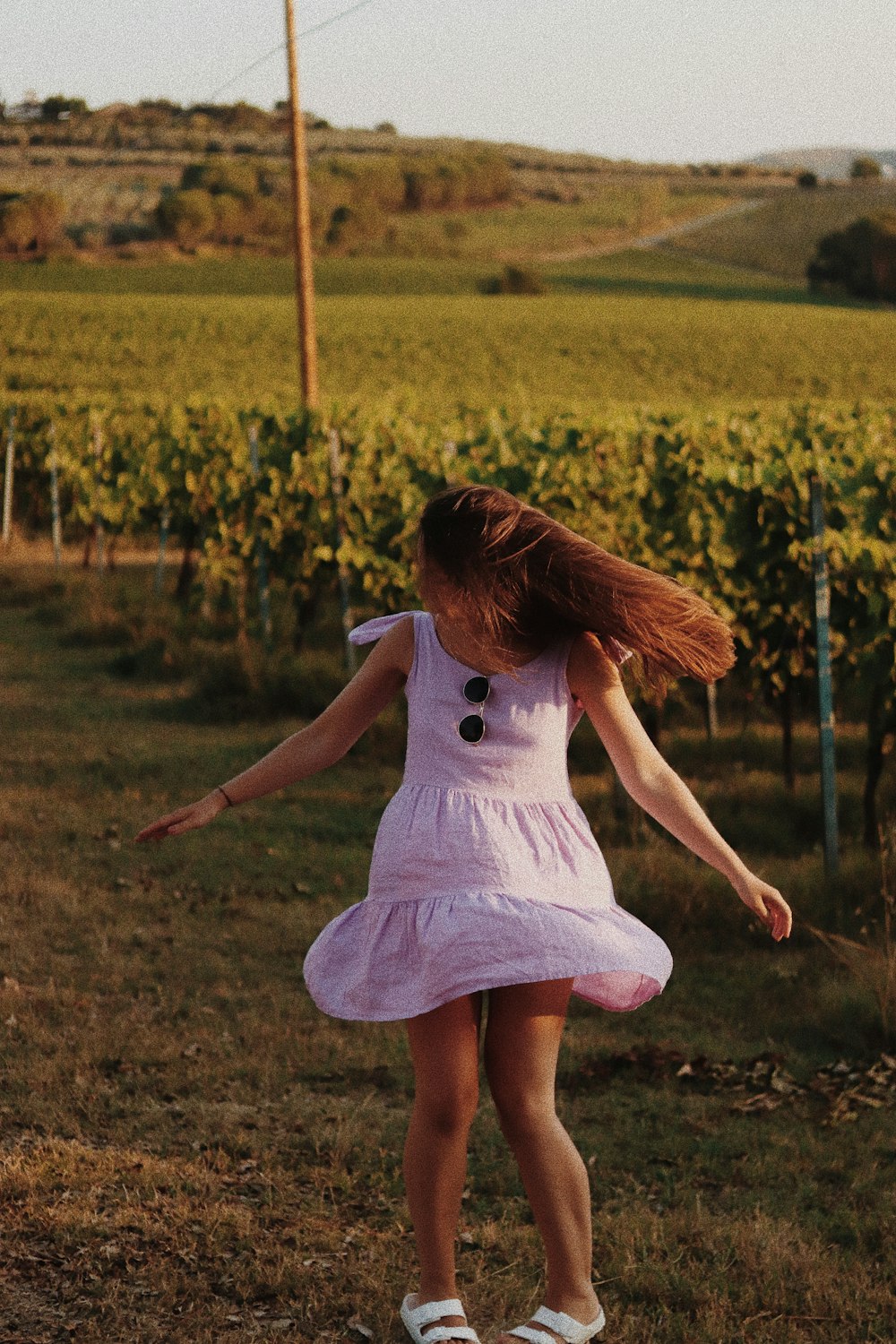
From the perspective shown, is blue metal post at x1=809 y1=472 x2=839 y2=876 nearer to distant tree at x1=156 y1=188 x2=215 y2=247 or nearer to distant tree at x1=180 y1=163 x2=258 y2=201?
distant tree at x1=180 y1=163 x2=258 y2=201

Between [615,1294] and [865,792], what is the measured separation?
4.60 meters

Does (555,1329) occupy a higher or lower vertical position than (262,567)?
lower

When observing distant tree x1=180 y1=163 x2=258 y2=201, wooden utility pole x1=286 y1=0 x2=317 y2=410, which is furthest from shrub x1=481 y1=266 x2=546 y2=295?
wooden utility pole x1=286 y1=0 x2=317 y2=410

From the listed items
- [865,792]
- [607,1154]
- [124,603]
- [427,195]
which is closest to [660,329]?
[427,195]

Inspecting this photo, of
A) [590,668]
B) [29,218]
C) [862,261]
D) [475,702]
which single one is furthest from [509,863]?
[862,261]

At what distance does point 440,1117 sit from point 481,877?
17.4 inches

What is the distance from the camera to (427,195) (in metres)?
91.6

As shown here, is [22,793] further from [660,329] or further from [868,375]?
[660,329]

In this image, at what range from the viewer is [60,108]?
21.8 m

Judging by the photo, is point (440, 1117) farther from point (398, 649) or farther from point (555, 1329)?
point (398, 649)

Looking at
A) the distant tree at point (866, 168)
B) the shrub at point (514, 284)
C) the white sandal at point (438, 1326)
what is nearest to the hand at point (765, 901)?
the white sandal at point (438, 1326)

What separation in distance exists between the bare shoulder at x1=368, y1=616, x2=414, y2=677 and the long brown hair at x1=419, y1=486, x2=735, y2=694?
0.17m

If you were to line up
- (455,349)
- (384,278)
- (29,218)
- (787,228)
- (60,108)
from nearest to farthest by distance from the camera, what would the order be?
(60,108), (29,218), (455,349), (384,278), (787,228)

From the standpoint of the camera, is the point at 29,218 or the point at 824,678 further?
the point at 29,218
